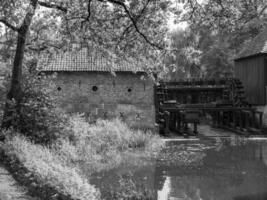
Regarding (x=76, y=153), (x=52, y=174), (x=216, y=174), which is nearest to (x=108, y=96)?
(x=76, y=153)

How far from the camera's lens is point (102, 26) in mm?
11477

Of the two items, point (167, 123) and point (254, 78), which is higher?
point (254, 78)

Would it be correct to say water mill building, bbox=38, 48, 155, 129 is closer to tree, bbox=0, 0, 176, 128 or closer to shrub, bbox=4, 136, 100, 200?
tree, bbox=0, 0, 176, 128

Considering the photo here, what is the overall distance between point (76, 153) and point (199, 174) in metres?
3.56

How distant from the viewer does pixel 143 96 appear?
19.9m

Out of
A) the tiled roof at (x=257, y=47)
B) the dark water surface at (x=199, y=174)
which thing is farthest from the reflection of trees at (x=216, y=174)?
the tiled roof at (x=257, y=47)

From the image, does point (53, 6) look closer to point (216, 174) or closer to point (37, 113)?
point (37, 113)

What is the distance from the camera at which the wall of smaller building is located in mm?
23016

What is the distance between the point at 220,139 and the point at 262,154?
13.9 feet

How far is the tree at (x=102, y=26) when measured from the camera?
10.8 m

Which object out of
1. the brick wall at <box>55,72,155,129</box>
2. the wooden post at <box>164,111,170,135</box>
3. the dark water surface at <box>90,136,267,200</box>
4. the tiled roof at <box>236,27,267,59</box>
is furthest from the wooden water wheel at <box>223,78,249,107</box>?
the dark water surface at <box>90,136,267,200</box>

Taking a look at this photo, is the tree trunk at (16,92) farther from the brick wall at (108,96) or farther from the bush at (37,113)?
the brick wall at (108,96)

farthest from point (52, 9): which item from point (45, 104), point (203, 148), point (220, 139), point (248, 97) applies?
point (248, 97)

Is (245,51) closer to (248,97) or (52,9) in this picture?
(248,97)
